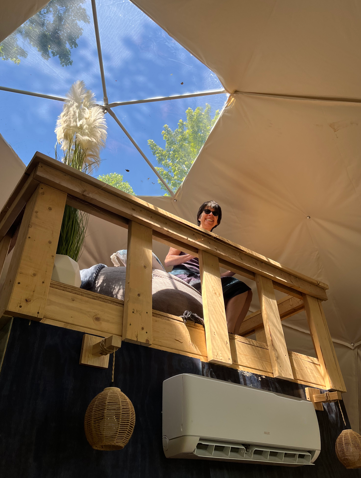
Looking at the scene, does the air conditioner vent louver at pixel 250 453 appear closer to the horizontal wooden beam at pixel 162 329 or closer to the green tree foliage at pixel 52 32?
the horizontal wooden beam at pixel 162 329

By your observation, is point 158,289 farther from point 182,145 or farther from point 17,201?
point 182,145

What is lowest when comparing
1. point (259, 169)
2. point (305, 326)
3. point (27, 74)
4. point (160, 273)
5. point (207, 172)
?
point (160, 273)

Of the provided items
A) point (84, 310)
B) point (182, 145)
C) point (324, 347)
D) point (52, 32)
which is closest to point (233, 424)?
point (84, 310)

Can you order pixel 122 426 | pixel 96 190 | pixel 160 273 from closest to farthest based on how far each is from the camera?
pixel 122 426
pixel 96 190
pixel 160 273

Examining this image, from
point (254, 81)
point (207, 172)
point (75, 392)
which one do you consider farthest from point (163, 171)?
point (75, 392)

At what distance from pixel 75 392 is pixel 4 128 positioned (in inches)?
96.8

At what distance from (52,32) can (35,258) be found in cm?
202

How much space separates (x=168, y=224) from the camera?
186 centimetres

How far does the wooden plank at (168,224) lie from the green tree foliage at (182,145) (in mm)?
1335

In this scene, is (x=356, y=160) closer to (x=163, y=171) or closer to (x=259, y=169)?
(x=259, y=169)

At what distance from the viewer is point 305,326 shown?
377 cm

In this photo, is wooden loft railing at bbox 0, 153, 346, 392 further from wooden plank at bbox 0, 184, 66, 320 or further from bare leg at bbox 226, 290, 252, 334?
bare leg at bbox 226, 290, 252, 334

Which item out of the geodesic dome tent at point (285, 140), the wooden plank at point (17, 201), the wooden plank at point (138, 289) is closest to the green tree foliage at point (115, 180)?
the geodesic dome tent at point (285, 140)

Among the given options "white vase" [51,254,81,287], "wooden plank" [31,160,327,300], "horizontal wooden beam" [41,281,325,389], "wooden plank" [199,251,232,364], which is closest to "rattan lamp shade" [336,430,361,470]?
"horizontal wooden beam" [41,281,325,389]
